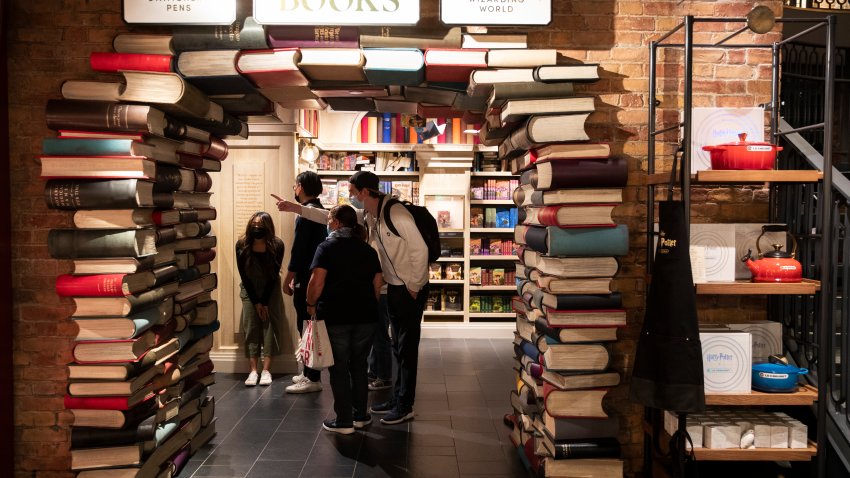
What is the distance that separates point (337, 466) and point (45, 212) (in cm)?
216

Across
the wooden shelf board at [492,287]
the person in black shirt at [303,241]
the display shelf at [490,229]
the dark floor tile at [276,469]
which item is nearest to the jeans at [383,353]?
the person in black shirt at [303,241]

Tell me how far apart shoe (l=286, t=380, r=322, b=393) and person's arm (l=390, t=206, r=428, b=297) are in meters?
1.53

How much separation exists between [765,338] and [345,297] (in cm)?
247

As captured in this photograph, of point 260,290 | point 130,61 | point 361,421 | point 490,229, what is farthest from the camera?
point 490,229

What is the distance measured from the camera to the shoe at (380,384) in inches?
221

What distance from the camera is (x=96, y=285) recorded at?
308 cm

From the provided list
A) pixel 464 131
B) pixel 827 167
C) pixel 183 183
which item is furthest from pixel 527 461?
pixel 464 131

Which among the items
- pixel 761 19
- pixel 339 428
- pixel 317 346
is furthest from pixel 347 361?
pixel 761 19

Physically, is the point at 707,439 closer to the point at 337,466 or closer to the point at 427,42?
the point at 337,466

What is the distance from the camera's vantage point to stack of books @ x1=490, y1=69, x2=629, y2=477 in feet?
10.3

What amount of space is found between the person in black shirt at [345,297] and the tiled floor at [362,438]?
31cm

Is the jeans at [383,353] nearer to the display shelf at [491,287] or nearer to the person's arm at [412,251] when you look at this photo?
the person's arm at [412,251]

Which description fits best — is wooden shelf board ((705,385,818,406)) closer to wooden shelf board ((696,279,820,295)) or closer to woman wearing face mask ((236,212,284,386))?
wooden shelf board ((696,279,820,295))

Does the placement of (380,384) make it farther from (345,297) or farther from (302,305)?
(345,297)
